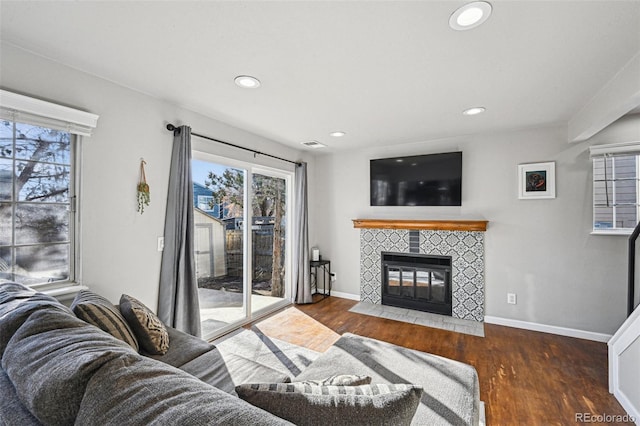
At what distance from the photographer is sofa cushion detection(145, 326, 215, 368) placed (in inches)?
64.0

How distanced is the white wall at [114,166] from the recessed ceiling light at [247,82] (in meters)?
0.88

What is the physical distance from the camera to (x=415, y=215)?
13.3 feet

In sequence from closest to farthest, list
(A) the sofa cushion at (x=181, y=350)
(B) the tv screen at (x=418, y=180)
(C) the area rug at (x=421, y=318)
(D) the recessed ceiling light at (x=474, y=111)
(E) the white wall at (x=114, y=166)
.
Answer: (A) the sofa cushion at (x=181, y=350) → (E) the white wall at (x=114, y=166) → (D) the recessed ceiling light at (x=474, y=111) → (C) the area rug at (x=421, y=318) → (B) the tv screen at (x=418, y=180)

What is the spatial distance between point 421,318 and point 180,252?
10.0 ft

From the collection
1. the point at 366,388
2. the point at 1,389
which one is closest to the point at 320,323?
the point at 366,388

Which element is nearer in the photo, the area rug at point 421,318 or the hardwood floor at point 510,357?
the hardwood floor at point 510,357

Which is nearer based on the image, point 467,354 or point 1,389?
point 1,389

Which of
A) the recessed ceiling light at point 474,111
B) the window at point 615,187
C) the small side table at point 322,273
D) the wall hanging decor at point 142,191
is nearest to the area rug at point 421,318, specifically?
the small side table at point 322,273

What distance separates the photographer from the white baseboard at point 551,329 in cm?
306

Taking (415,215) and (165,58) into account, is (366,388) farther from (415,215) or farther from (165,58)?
(415,215)

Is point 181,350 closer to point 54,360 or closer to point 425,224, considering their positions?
point 54,360

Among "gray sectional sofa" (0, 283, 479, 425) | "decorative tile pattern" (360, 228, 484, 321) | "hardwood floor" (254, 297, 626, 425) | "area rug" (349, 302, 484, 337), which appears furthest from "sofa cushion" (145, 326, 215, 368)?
"decorative tile pattern" (360, 228, 484, 321)

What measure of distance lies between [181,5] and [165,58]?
58 centimetres

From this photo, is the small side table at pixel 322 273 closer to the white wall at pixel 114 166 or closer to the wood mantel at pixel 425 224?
the wood mantel at pixel 425 224
